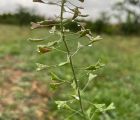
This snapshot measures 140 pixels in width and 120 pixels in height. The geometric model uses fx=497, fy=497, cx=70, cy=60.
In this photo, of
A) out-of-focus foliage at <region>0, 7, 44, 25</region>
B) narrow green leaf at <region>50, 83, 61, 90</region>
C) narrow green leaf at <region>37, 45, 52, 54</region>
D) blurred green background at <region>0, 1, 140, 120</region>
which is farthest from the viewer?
out-of-focus foliage at <region>0, 7, 44, 25</region>

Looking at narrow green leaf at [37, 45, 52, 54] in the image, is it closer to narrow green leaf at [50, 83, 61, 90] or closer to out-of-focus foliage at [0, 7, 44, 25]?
narrow green leaf at [50, 83, 61, 90]

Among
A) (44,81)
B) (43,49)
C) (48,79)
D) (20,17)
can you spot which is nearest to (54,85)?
(43,49)

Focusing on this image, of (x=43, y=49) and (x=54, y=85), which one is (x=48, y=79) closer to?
(x=54, y=85)

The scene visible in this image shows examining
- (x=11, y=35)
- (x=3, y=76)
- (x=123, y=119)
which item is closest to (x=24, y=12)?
(x=11, y=35)

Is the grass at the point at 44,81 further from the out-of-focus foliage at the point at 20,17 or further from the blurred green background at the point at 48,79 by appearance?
the out-of-focus foliage at the point at 20,17

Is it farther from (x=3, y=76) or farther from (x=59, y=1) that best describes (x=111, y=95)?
(x=59, y=1)

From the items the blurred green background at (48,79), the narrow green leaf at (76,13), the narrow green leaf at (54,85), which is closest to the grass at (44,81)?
the blurred green background at (48,79)

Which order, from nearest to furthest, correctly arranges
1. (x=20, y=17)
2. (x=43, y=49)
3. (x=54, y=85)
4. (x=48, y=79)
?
(x=43, y=49) < (x=54, y=85) < (x=48, y=79) < (x=20, y=17)

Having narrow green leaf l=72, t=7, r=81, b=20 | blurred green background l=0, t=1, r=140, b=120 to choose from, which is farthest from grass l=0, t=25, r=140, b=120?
narrow green leaf l=72, t=7, r=81, b=20

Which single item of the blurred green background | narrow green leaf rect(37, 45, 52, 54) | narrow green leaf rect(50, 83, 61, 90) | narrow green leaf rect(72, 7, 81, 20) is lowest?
the blurred green background

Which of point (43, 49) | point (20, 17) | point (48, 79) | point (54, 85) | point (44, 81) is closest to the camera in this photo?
point (43, 49)
